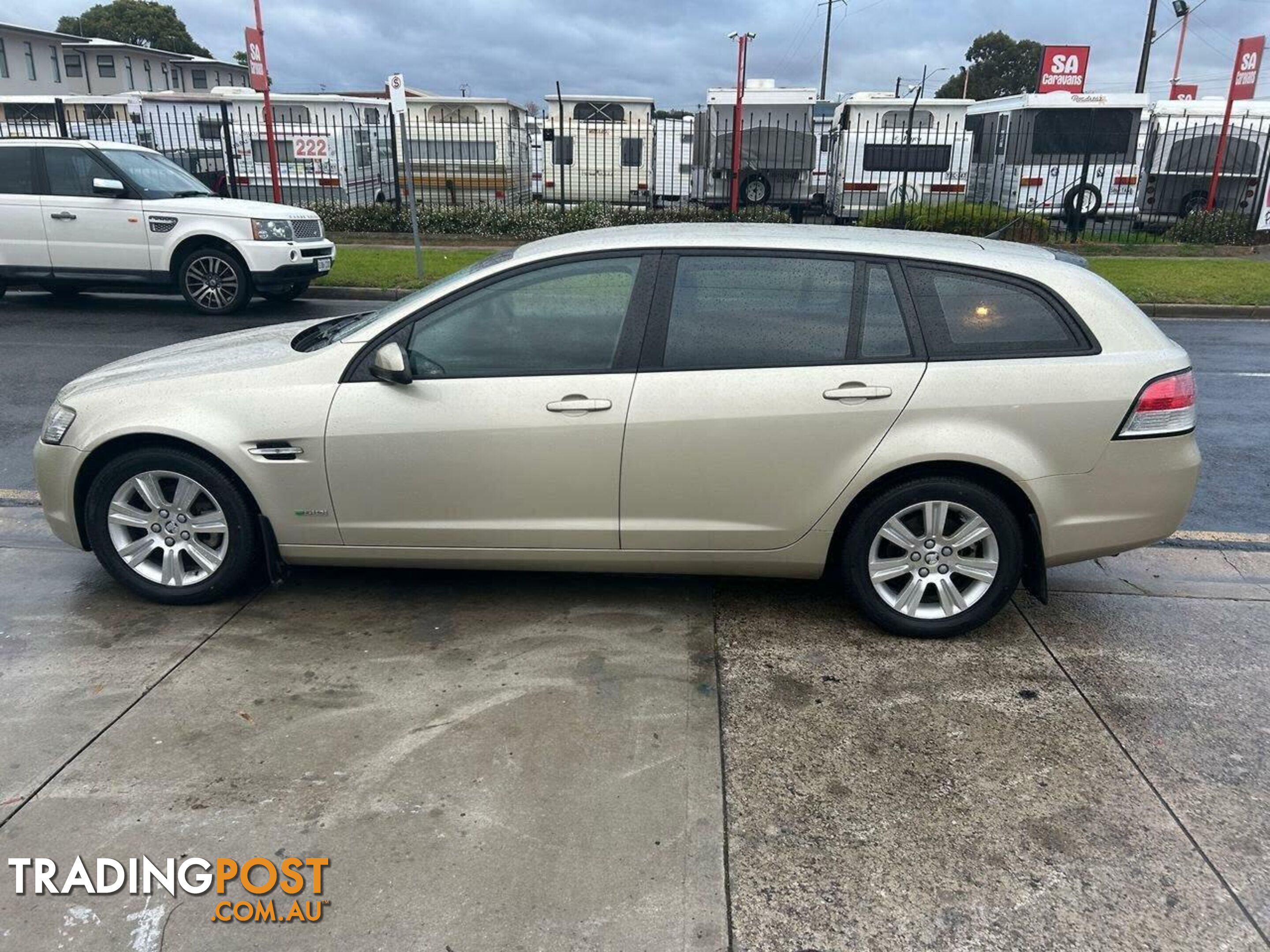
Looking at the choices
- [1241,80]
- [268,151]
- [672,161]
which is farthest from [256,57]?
[1241,80]

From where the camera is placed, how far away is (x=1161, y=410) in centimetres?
370

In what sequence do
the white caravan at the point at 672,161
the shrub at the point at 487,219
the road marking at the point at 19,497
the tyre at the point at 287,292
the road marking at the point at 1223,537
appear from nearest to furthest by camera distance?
the road marking at the point at 1223,537 → the road marking at the point at 19,497 → the tyre at the point at 287,292 → the shrub at the point at 487,219 → the white caravan at the point at 672,161

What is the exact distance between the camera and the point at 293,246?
11.3 m

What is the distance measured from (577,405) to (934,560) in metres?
1.54

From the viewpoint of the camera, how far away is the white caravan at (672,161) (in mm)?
21720

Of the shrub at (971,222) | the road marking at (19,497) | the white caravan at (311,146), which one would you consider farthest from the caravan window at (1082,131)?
the road marking at (19,497)

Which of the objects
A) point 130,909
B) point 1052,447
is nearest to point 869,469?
point 1052,447

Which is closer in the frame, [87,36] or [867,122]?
[867,122]

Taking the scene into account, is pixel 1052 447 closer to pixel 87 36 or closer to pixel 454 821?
pixel 454 821

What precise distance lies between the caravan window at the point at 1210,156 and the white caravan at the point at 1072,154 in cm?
133

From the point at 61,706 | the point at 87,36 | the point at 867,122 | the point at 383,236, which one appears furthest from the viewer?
the point at 87,36

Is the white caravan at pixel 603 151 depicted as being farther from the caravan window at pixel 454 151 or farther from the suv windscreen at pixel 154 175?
the suv windscreen at pixel 154 175

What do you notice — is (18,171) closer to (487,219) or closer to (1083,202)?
(487,219)

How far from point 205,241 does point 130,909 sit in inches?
398
